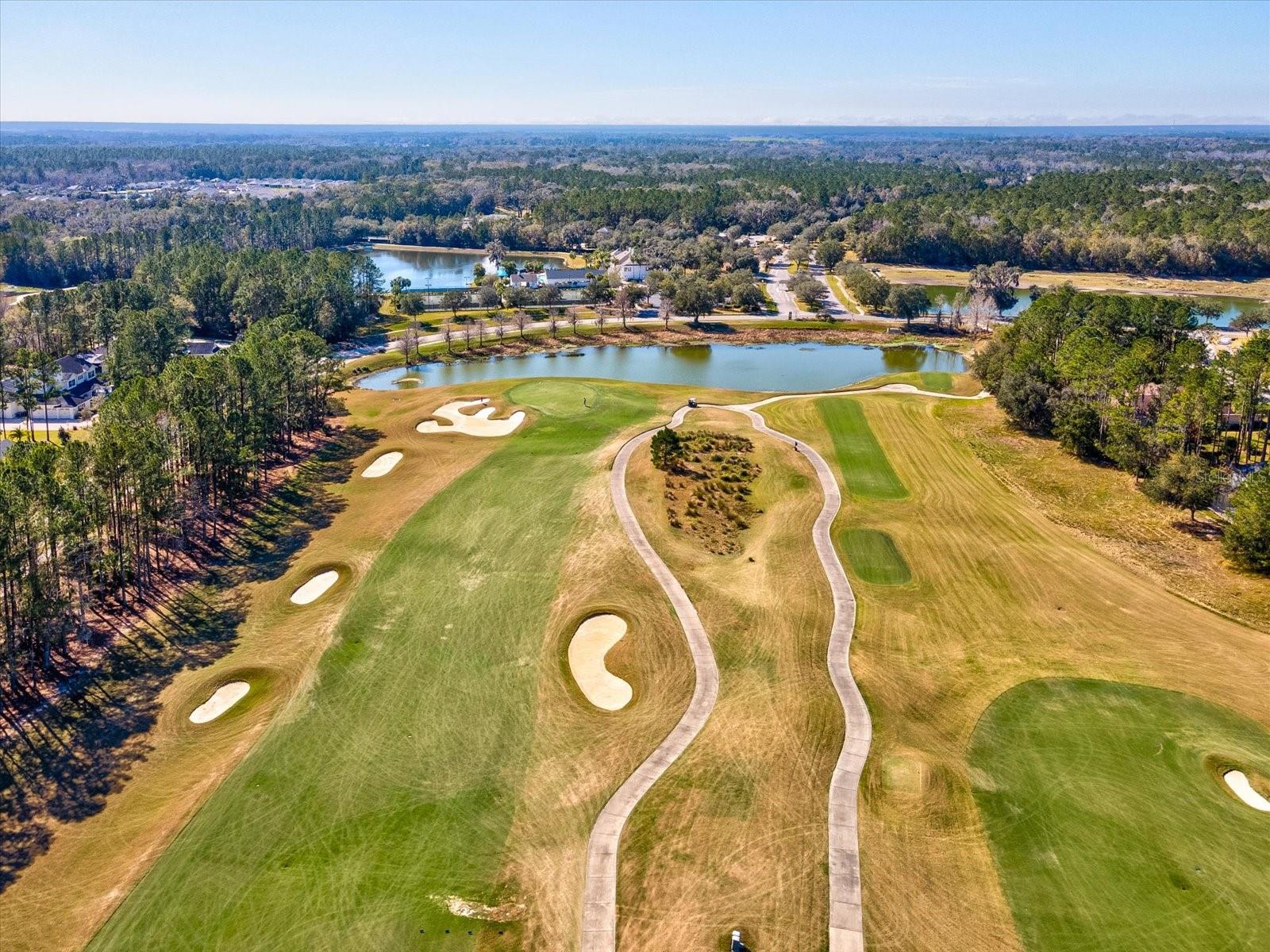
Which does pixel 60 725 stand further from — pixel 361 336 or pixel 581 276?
pixel 581 276

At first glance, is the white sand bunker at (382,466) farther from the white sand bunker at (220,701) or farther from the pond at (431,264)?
the pond at (431,264)

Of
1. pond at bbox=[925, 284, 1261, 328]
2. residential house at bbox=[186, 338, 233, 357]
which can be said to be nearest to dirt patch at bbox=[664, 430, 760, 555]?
residential house at bbox=[186, 338, 233, 357]

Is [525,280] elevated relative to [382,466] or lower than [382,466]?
elevated

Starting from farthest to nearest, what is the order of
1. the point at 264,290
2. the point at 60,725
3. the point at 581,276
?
the point at 581,276
the point at 264,290
the point at 60,725

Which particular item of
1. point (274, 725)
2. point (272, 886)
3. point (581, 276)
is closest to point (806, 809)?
point (272, 886)

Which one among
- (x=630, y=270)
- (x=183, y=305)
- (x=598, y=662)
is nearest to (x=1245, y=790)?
(x=598, y=662)

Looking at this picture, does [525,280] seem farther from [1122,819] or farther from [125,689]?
[1122,819]
